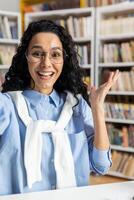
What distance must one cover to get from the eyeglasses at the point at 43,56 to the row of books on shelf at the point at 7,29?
2410 mm

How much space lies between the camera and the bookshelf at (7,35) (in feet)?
11.5

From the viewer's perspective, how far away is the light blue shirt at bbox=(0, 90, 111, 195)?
3.79 ft

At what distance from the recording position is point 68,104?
1.31 metres

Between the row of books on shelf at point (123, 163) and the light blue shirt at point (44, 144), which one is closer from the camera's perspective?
the light blue shirt at point (44, 144)

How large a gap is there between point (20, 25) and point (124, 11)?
1238 mm

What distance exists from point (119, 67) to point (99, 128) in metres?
2.22

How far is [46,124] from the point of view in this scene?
1201 millimetres

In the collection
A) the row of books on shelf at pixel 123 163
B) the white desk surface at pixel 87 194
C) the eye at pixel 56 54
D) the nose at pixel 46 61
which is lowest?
the row of books on shelf at pixel 123 163

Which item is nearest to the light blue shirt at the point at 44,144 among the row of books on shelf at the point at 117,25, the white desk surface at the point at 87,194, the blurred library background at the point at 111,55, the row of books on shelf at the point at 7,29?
the white desk surface at the point at 87,194

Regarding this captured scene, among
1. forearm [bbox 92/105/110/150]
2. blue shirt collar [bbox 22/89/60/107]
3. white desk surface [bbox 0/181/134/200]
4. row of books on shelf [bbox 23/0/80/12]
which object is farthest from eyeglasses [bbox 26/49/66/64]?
row of books on shelf [bbox 23/0/80/12]

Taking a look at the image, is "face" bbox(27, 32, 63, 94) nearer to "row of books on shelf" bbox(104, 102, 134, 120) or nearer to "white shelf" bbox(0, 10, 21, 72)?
"row of books on shelf" bbox(104, 102, 134, 120)

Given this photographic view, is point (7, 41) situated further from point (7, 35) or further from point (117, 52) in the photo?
point (117, 52)

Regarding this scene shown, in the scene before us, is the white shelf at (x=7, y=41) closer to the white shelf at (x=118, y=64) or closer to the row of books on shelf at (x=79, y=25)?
the row of books on shelf at (x=79, y=25)

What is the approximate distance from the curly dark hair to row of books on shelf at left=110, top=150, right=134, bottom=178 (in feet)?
6.69
